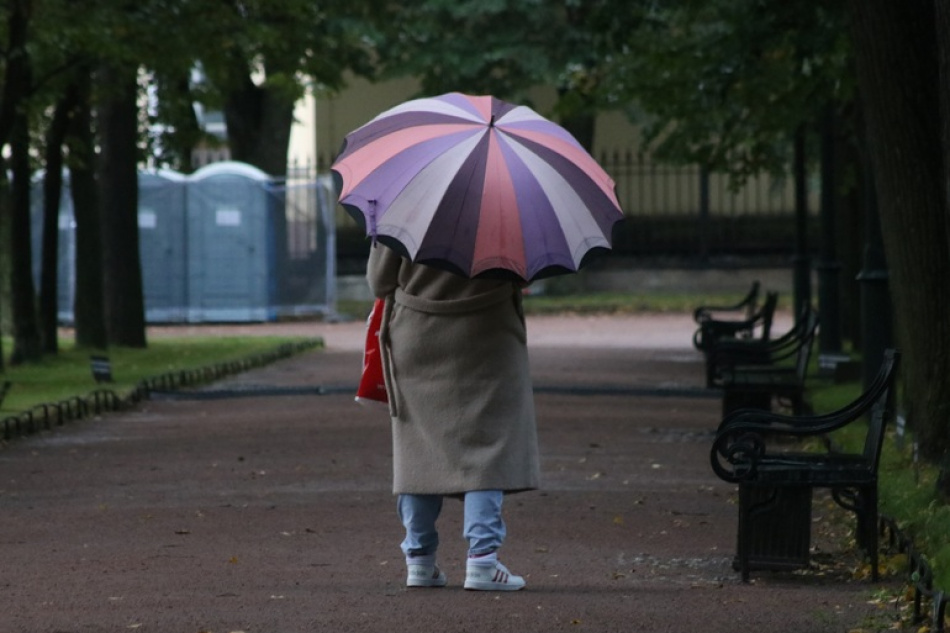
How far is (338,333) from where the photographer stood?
31.2 metres

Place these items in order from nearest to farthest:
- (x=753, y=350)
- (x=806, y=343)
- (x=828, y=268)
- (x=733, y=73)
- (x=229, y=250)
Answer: (x=806, y=343) → (x=753, y=350) → (x=733, y=73) → (x=828, y=268) → (x=229, y=250)

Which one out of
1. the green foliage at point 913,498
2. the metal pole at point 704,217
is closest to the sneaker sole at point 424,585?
the green foliage at point 913,498

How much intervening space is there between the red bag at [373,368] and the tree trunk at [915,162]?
12.4 feet

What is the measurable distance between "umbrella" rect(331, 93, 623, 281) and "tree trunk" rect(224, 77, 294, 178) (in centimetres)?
3145

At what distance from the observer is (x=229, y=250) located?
34.5 metres

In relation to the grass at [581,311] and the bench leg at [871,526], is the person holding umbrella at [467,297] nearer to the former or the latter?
the bench leg at [871,526]

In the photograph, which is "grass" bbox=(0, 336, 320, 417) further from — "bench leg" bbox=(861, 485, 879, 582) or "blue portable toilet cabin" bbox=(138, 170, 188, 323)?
"bench leg" bbox=(861, 485, 879, 582)

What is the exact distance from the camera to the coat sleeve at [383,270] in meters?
7.21

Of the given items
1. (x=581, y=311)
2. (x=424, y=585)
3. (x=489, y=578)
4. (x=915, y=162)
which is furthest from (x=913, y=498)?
(x=581, y=311)

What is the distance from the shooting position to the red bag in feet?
24.3

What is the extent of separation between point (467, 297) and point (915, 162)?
395cm

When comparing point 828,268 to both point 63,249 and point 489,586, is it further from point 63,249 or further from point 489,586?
point 63,249

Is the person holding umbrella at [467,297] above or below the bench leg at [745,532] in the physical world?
above

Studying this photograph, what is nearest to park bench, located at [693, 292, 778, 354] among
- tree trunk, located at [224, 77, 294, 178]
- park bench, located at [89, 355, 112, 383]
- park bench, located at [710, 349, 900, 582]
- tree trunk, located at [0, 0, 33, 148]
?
park bench, located at [89, 355, 112, 383]
